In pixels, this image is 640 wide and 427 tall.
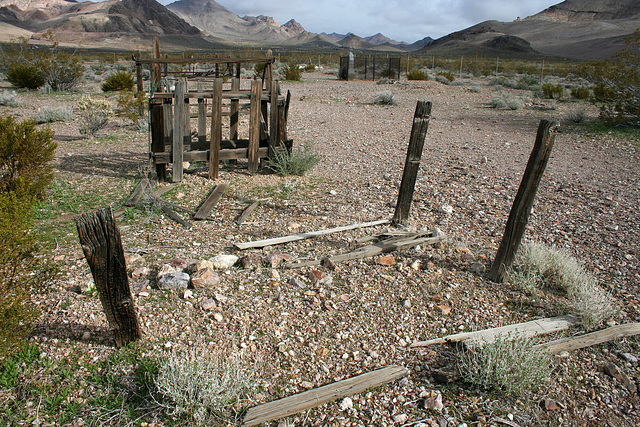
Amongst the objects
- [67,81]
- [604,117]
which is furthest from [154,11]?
[604,117]

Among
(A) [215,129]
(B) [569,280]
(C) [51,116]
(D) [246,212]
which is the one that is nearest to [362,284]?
(B) [569,280]

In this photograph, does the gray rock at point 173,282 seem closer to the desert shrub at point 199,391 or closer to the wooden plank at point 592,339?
the desert shrub at point 199,391

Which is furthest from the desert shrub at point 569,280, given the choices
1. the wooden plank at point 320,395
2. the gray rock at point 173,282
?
the gray rock at point 173,282

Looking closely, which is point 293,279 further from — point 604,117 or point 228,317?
point 604,117

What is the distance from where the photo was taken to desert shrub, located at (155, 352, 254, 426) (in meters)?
2.63

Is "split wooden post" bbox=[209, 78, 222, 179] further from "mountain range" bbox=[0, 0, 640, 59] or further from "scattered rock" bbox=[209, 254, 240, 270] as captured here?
"mountain range" bbox=[0, 0, 640, 59]

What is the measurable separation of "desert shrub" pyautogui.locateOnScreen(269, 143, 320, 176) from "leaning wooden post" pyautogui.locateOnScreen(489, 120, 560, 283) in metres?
3.74

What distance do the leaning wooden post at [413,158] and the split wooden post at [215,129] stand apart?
293 centimetres

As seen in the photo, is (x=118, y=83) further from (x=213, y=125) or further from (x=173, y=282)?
(x=173, y=282)

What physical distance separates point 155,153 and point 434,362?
4.86 meters

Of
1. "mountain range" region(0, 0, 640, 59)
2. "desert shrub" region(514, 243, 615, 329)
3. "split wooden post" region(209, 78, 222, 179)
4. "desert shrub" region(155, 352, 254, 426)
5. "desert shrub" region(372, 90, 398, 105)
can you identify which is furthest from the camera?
"mountain range" region(0, 0, 640, 59)

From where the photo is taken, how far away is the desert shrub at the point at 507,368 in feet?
9.55

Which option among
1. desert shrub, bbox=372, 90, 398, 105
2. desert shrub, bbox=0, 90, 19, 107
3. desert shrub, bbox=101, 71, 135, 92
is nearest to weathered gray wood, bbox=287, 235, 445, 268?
desert shrub, bbox=372, 90, 398, 105

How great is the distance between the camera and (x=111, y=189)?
6.37 meters
